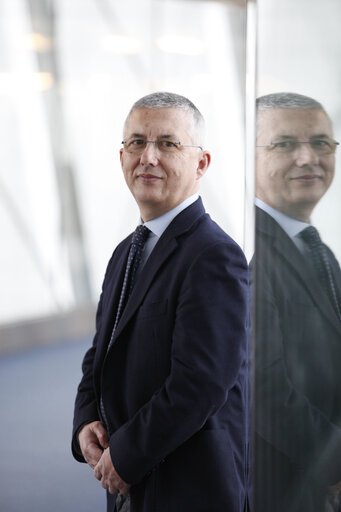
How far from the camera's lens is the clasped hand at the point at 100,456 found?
178 cm

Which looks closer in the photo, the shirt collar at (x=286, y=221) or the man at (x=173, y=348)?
the shirt collar at (x=286, y=221)

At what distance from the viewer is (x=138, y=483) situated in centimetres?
184

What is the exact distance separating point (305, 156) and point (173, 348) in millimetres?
686

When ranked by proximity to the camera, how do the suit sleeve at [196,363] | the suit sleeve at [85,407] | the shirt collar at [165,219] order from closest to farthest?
the suit sleeve at [196,363] → the shirt collar at [165,219] → the suit sleeve at [85,407]

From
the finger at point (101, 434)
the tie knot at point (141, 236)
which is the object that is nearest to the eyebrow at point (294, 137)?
the tie knot at point (141, 236)

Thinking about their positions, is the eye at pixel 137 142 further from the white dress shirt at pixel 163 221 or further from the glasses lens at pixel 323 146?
the glasses lens at pixel 323 146

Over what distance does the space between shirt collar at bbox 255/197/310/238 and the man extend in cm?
41

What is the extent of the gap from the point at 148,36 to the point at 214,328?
291 inches

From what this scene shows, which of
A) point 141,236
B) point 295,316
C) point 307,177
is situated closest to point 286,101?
point 307,177

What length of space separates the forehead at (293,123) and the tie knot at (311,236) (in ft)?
0.61

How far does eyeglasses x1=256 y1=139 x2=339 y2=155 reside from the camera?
1.23m

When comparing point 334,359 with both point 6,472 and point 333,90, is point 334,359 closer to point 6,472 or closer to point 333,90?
point 333,90

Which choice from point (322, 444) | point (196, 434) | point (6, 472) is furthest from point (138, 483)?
point (6, 472)

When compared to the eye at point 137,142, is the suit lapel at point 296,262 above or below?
below
